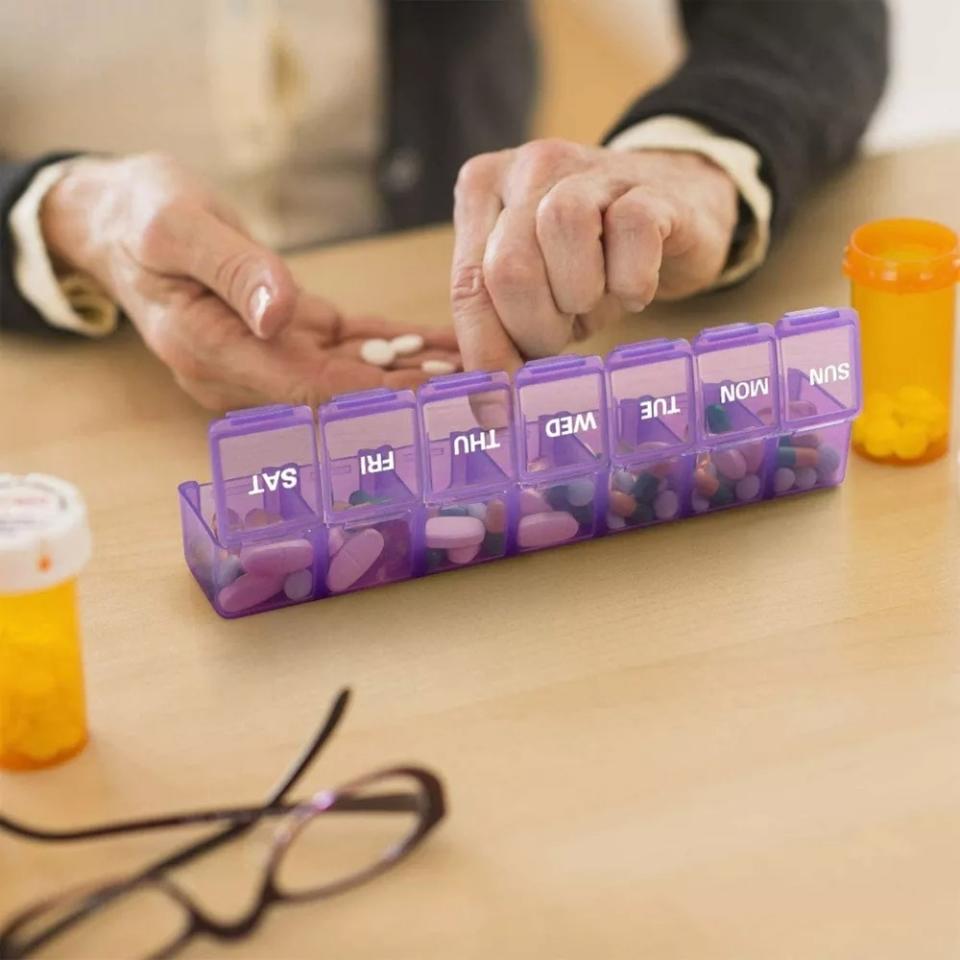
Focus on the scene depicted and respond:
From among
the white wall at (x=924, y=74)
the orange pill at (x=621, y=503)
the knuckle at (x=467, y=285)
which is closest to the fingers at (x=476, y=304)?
the knuckle at (x=467, y=285)

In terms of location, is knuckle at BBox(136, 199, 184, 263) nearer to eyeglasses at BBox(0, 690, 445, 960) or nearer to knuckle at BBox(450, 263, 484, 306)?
knuckle at BBox(450, 263, 484, 306)

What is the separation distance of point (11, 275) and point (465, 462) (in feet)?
1.34

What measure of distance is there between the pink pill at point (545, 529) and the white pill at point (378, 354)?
0.62 ft

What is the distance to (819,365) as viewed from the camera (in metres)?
Result: 0.78

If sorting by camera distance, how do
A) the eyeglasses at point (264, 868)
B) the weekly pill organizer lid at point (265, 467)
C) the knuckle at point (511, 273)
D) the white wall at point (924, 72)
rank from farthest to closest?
the white wall at point (924, 72), the knuckle at point (511, 273), the weekly pill organizer lid at point (265, 467), the eyeglasses at point (264, 868)

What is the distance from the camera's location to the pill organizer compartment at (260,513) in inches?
27.0

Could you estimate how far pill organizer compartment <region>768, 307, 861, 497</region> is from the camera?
2.52 ft

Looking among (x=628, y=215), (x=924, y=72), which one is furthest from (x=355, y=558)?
(x=924, y=72)

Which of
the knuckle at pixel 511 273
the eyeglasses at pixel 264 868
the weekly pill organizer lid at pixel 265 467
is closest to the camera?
→ the eyeglasses at pixel 264 868

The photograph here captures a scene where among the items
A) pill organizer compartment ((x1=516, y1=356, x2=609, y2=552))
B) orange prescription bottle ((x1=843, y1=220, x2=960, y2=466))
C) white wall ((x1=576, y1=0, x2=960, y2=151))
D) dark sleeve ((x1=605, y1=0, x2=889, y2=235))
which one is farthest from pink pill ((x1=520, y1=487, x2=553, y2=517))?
white wall ((x1=576, y1=0, x2=960, y2=151))

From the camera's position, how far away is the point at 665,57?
8.63ft

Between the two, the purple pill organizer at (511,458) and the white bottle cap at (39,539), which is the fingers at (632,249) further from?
the white bottle cap at (39,539)

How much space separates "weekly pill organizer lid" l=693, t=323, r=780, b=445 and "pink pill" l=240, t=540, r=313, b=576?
208 mm

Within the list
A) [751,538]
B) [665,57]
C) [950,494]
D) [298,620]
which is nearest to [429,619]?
[298,620]
